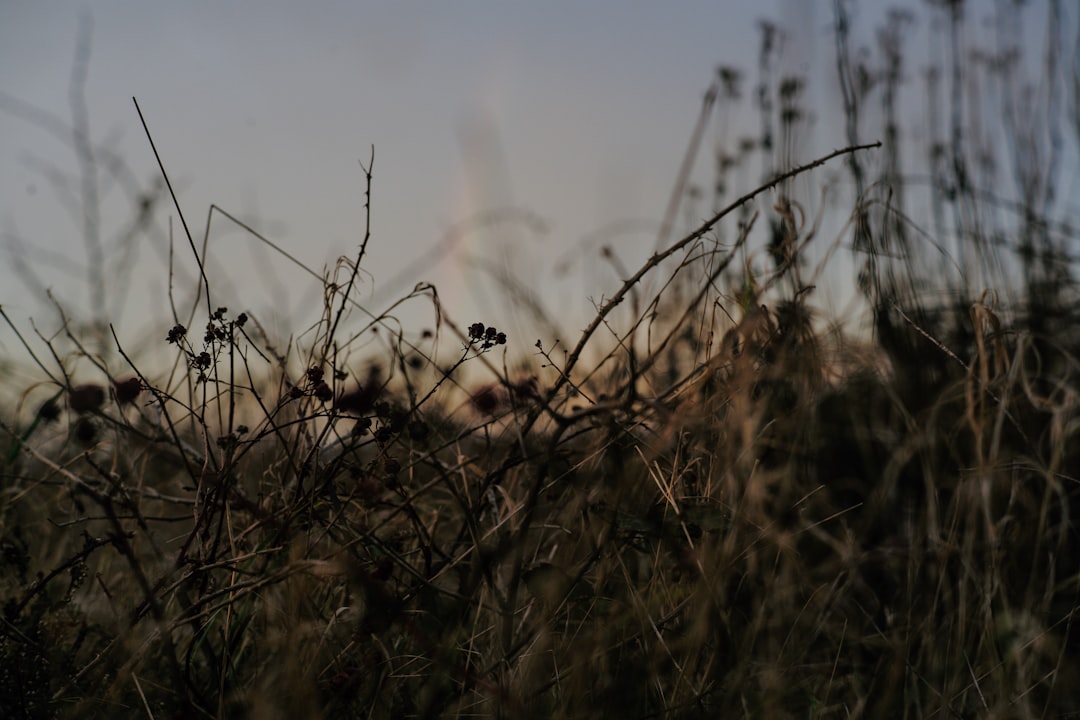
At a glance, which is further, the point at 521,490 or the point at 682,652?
the point at 521,490

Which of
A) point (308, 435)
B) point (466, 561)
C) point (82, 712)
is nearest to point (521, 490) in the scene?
point (466, 561)

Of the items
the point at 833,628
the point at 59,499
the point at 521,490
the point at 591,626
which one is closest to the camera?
the point at 591,626

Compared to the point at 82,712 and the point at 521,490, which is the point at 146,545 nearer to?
the point at 82,712

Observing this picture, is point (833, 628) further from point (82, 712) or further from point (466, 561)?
point (82, 712)

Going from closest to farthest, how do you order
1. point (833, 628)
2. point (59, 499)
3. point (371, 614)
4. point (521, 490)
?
point (371, 614)
point (521, 490)
point (59, 499)
point (833, 628)

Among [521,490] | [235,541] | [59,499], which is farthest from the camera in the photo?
[59,499]

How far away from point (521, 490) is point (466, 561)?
137 millimetres

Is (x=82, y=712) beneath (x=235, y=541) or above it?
beneath

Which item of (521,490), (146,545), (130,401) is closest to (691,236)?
(521,490)

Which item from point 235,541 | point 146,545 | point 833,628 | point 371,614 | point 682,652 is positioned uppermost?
point 146,545

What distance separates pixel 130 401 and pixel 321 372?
231 millimetres

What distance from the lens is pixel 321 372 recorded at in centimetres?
107

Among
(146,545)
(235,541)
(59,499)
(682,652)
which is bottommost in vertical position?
(682,652)

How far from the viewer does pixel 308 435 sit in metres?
1.17
